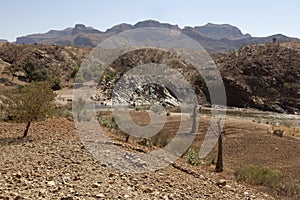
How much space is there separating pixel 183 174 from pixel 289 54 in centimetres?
5942

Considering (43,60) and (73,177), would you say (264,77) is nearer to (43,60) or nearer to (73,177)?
(43,60)

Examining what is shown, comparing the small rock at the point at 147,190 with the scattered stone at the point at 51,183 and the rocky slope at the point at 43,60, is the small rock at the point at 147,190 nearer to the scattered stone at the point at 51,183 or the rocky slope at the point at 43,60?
the scattered stone at the point at 51,183

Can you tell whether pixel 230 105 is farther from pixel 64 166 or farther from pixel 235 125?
pixel 64 166

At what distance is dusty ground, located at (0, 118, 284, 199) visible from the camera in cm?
708

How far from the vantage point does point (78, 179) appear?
25.8ft

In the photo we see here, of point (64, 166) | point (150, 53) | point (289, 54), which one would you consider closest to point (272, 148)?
point (64, 166)

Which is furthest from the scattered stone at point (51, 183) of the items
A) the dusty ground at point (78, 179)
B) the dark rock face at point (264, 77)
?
the dark rock face at point (264, 77)

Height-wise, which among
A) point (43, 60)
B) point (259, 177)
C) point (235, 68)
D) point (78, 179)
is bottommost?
point (259, 177)

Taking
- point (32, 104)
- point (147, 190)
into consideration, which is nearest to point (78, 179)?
point (147, 190)

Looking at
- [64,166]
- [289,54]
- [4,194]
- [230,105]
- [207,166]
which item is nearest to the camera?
[4,194]

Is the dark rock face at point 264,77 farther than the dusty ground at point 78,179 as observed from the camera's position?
Yes

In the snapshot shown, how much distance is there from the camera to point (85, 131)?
1363 centimetres

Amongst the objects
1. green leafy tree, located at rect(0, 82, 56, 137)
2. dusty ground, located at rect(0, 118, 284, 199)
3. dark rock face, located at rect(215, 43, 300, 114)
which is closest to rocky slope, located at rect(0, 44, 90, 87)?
dark rock face, located at rect(215, 43, 300, 114)

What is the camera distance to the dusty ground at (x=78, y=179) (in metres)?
7.08
